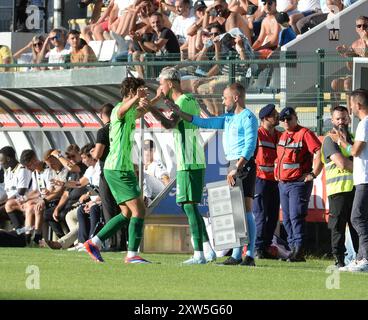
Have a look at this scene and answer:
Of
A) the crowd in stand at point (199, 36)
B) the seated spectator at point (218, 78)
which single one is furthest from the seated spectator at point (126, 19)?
the seated spectator at point (218, 78)

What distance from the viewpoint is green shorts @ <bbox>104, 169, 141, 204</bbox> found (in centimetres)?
1578

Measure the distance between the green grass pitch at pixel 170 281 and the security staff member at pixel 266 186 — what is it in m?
0.94

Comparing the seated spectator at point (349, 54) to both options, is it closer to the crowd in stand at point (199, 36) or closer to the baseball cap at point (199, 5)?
the crowd in stand at point (199, 36)

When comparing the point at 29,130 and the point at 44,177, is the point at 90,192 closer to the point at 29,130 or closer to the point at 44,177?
the point at 44,177

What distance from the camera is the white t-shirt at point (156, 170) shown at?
21.3m

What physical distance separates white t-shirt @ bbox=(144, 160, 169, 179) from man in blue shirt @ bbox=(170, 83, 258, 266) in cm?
504

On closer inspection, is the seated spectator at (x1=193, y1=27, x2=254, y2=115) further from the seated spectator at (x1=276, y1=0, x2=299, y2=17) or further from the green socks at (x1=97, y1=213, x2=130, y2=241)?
the green socks at (x1=97, y1=213, x2=130, y2=241)

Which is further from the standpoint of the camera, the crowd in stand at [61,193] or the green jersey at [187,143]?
the crowd in stand at [61,193]

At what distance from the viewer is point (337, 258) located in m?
16.2

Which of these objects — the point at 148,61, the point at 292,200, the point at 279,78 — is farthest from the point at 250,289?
the point at 148,61

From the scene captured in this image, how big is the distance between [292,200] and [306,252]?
1.72 meters

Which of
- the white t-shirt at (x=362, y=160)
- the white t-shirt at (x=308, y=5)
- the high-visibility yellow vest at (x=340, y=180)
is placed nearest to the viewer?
the white t-shirt at (x=362, y=160)

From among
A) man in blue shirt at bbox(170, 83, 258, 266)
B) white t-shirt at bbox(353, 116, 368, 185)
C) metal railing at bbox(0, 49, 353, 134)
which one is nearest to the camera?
white t-shirt at bbox(353, 116, 368, 185)

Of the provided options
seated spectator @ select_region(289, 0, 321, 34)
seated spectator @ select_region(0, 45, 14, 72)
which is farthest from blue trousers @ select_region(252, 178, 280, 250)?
seated spectator @ select_region(0, 45, 14, 72)
